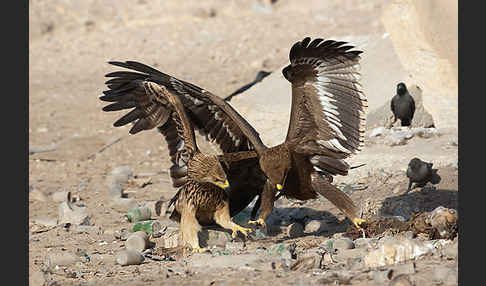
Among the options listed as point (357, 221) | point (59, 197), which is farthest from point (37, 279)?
point (59, 197)

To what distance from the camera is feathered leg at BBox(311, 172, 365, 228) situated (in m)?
6.27

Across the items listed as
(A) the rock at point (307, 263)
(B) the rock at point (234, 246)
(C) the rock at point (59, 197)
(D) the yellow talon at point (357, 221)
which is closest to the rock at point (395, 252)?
(A) the rock at point (307, 263)

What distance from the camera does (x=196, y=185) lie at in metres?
6.09

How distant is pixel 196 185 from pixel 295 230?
1.11 m

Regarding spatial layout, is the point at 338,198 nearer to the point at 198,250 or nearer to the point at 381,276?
the point at 198,250

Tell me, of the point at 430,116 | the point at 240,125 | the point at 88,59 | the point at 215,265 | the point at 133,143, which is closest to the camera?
the point at 215,265

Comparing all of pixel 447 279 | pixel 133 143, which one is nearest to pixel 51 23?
pixel 133 143

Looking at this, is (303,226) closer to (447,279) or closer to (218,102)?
(218,102)

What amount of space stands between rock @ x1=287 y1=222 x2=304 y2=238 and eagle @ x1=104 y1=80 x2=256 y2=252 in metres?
0.51

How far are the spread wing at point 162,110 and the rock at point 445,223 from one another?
1.79 metres

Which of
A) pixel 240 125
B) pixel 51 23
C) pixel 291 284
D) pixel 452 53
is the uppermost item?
pixel 51 23

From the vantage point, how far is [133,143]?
11016mm

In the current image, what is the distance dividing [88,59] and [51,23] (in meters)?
3.02

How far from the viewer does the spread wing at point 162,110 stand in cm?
664
